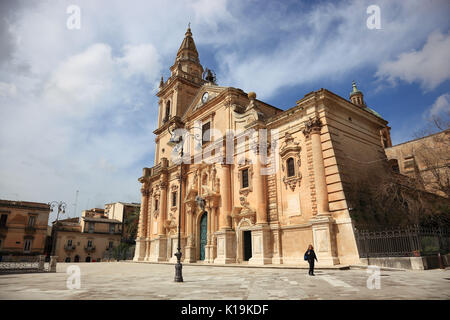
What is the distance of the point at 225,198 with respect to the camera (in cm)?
2058

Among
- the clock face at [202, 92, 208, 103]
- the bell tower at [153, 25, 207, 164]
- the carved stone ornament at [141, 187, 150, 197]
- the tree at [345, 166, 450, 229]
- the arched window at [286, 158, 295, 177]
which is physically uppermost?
the bell tower at [153, 25, 207, 164]

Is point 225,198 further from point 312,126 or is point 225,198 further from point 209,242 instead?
point 312,126

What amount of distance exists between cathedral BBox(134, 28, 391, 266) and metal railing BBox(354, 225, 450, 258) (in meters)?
0.66

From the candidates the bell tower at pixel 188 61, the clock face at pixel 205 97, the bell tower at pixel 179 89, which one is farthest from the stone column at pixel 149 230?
the bell tower at pixel 188 61

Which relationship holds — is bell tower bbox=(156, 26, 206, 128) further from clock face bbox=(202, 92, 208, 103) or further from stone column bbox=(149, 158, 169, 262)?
stone column bbox=(149, 158, 169, 262)

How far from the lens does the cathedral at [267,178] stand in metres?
15.0

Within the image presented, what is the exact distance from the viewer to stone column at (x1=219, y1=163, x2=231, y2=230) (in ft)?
65.0

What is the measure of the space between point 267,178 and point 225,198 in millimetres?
3612

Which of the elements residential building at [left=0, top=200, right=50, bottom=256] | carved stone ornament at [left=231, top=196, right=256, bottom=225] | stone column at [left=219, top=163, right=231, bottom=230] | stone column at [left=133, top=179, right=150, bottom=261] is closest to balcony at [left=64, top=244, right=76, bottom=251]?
residential building at [left=0, top=200, right=50, bottom=256]

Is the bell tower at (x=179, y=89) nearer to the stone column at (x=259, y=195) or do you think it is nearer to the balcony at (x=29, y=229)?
the stone column at (x=259, y=195)

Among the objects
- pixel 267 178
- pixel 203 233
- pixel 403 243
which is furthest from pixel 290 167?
pixel 203 233
